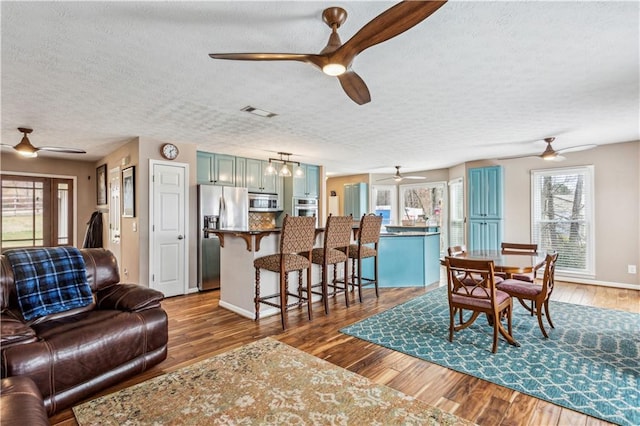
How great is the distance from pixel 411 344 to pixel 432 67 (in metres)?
2.40

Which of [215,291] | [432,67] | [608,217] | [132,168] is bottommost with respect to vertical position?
[215,291]

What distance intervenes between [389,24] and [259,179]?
199 inches

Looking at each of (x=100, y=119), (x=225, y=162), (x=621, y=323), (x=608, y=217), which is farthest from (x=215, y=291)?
(x=608, y=217)

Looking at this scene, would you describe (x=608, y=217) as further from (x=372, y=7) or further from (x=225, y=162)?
(x=225, y=162)

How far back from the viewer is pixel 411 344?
2979 mm

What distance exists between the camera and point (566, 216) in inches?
223

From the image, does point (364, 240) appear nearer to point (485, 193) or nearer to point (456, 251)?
point (456, 251)

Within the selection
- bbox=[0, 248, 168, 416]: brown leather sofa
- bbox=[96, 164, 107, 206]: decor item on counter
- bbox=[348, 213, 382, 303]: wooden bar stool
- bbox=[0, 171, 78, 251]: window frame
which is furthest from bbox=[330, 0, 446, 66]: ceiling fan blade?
bbox=[0, 171, 78, 251]: window frame

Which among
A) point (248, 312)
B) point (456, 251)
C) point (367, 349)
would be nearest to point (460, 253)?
point (456, 251)

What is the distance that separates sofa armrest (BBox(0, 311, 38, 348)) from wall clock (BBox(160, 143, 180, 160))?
10.5 feet

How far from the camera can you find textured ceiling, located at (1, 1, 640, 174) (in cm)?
179

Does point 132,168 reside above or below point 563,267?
above

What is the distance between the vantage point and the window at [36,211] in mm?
5833

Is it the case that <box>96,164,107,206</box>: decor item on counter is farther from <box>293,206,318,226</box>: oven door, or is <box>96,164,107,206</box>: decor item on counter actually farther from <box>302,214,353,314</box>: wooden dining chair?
<box>302,214,353,314</box>: wooden dining chair
